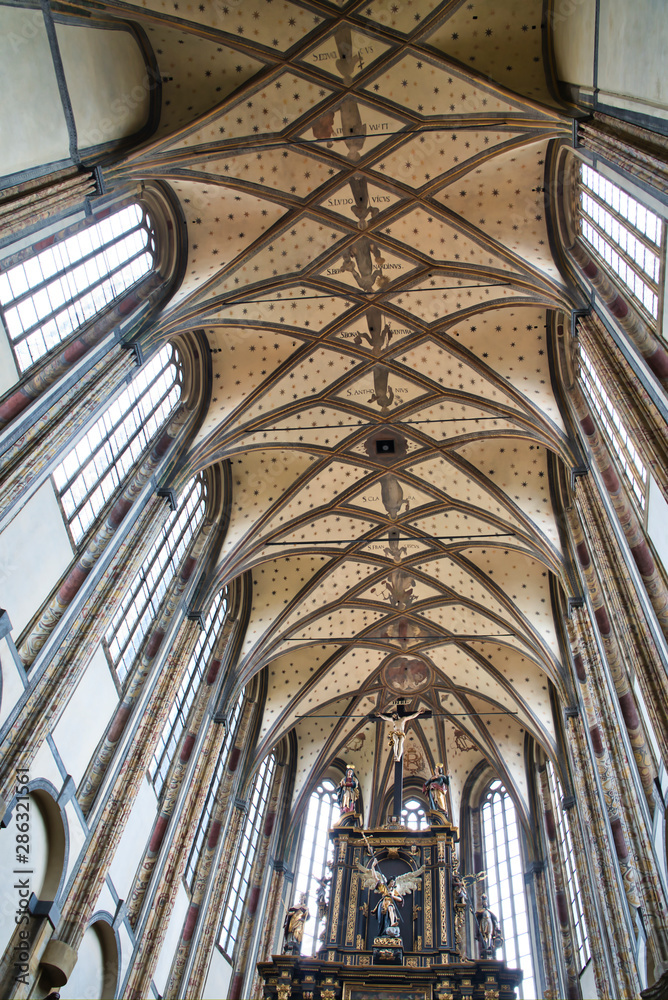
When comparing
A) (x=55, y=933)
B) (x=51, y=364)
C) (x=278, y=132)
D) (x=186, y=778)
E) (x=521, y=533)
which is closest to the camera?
(x=55, y=933)

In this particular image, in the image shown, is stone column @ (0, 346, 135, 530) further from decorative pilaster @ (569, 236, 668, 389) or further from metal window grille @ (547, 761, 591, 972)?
metal window grille @ (547, 761, 591, 972)

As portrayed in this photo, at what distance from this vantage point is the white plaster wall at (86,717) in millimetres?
12523

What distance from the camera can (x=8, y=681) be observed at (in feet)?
35.6

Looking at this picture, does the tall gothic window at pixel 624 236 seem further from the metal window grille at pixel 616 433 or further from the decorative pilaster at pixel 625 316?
the metal window grille at pixel 616 433

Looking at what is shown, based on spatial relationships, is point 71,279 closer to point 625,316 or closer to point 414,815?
point 625,316

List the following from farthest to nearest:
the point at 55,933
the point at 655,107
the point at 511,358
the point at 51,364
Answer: the point at 511,358 → the point at 51,364 → the point at 55,933 → the point at 655,107

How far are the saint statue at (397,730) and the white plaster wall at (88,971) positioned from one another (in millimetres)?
10238

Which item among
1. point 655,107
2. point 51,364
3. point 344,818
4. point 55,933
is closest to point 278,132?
point 51,364

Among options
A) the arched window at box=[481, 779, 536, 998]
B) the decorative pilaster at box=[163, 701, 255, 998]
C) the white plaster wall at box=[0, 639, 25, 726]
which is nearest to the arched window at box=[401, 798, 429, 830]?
the arched window at box=[481, 779, 536, 998]

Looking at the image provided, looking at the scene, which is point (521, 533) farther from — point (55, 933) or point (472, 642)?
point (55, 933)

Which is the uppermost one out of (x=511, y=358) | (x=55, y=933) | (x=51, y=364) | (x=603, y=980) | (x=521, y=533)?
(x=511, y=358)

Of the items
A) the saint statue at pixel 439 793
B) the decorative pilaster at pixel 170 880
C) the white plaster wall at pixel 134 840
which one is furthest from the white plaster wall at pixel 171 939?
the saint statue at pixel 439 793

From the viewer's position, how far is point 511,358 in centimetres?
1828

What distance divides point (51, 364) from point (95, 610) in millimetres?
3804
